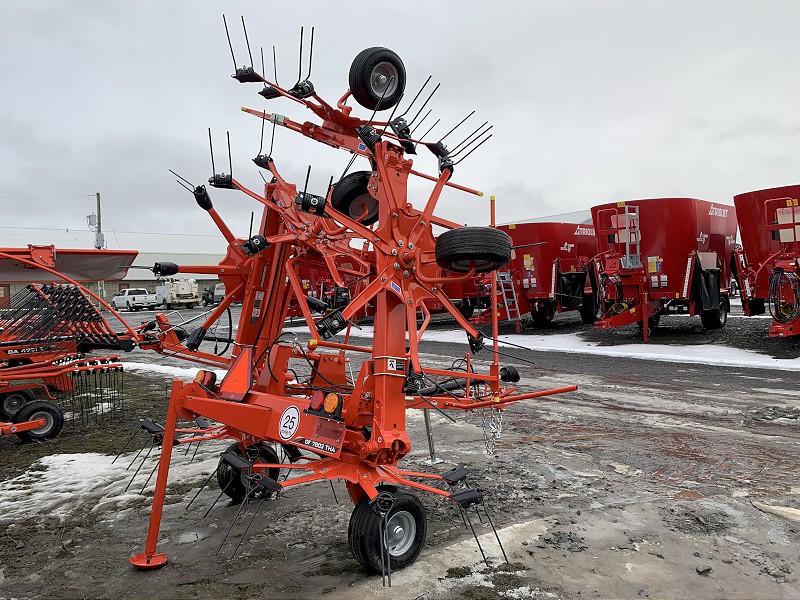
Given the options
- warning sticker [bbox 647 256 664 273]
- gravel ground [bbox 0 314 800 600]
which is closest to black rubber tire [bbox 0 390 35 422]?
gravel ground [bbox 0 314 800 600]

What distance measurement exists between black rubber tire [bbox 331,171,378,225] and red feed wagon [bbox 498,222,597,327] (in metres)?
12.8

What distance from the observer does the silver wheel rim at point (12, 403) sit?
7.91 metres

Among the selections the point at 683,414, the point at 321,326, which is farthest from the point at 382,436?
the point at 683,414

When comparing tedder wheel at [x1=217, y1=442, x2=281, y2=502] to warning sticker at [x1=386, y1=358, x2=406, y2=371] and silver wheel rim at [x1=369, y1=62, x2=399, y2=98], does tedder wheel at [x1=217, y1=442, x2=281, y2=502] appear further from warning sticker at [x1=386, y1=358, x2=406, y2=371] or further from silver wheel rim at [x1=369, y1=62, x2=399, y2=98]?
silver wheel rim at [x1=369, y1=62, x2=399, y2=98]

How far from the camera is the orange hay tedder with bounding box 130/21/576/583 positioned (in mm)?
3756

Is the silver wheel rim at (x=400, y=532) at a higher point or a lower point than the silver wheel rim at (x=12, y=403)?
lower

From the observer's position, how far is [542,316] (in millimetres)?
18906

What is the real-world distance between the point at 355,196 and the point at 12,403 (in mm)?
5852

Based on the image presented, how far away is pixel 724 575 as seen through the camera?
11.8 feet

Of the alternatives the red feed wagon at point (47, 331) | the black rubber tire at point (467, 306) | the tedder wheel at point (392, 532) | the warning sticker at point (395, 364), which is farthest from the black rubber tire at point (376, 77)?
the black rubber tire at point (467, 306)

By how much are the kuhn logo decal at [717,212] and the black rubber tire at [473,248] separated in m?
13.2

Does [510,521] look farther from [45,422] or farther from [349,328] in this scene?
[45,422]

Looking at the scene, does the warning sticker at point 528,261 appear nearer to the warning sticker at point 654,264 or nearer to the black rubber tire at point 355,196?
the warning sticker at point 654,264

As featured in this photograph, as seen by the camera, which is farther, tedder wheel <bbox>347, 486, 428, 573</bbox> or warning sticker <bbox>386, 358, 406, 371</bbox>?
warning sticker <bbox>386, 358, 406, 371</bbox>
